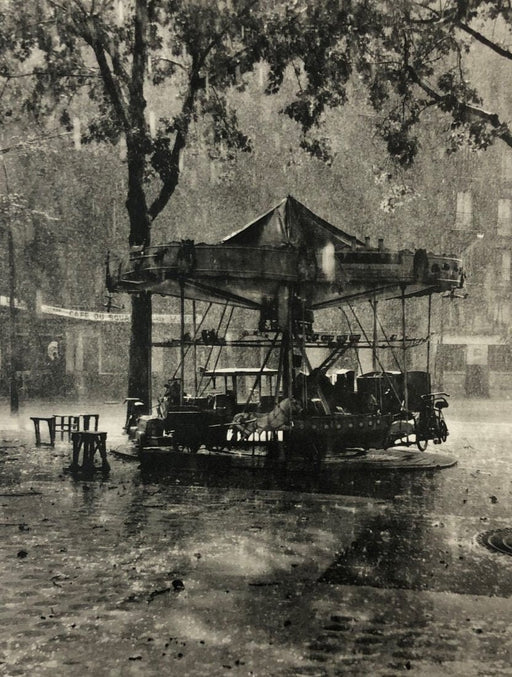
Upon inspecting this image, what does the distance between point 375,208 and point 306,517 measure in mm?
32036

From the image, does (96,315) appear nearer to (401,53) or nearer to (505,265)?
(505,265)

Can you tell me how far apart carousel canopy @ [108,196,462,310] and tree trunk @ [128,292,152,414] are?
300cm

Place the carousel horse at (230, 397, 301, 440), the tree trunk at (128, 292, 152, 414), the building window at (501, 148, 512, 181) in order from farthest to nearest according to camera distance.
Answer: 1. the building window at (501, 148, 512, 181)
2. the tree trunk at (128, 292, 152, 414)
3. the carousel horse at (230, 397, 301, 440)

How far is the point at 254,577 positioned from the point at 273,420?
6092mm

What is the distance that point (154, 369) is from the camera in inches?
1592

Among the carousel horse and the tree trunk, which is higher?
the tree trunk

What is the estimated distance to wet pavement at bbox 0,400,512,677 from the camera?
193 inches

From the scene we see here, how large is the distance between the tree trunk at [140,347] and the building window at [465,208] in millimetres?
30600

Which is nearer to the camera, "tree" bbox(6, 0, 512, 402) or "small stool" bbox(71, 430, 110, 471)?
"tree" bbox(6, 0, 512, 402)

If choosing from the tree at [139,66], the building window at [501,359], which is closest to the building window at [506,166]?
the building window at [501,359]

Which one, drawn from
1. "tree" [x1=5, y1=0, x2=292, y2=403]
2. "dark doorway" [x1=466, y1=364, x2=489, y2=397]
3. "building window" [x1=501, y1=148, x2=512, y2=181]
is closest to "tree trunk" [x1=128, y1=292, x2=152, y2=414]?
"tree" [x1=5, y1=0, x2=292, y2=403]

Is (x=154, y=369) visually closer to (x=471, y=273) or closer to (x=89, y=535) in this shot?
(x=471, y=273)

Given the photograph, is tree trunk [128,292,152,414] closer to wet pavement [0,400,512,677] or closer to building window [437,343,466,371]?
wet pavement [0,400,512,677]

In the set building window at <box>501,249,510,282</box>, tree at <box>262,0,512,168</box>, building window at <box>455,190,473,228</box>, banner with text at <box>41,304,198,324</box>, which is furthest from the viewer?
building window at <box>501,249,510,282</box>
